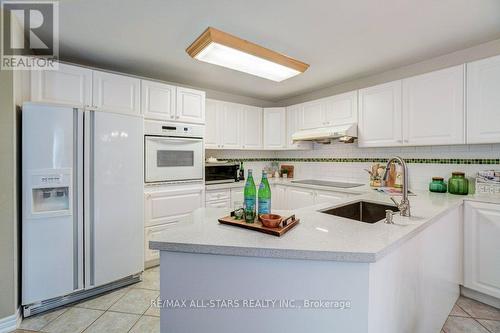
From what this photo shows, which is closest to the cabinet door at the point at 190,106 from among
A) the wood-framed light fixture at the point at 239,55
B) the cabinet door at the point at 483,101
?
the wood-framed light fixture at the point at 239,55

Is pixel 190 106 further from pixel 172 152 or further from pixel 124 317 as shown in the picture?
pixel 124 317

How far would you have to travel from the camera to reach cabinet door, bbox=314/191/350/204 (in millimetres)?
2905

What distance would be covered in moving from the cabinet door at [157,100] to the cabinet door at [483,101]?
3049 mm

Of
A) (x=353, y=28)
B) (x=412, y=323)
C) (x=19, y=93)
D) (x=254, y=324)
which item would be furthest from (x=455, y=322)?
(x=19, y=93)

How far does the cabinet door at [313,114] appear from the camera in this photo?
3.46 m

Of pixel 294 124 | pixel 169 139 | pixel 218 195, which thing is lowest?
pixel 218 195

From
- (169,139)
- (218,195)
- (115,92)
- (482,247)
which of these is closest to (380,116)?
(482,247)

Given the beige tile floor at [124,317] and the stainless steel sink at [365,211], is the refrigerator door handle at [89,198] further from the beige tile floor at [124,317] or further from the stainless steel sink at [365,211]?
the stainless steel sink at [365,211]

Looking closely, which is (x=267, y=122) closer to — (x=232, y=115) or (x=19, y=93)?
(x=232, y=115)

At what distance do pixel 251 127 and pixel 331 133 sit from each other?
1.35 m

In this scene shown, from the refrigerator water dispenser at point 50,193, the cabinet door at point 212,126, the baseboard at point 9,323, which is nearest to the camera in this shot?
the baseboard at point 9,323

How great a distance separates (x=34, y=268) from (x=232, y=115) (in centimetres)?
284

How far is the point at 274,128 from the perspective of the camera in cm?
405

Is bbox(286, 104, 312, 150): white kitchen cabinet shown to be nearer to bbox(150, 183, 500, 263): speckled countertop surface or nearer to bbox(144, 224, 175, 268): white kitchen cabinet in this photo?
bbox(144, 224, 175, 268): white kitchen cabinet
